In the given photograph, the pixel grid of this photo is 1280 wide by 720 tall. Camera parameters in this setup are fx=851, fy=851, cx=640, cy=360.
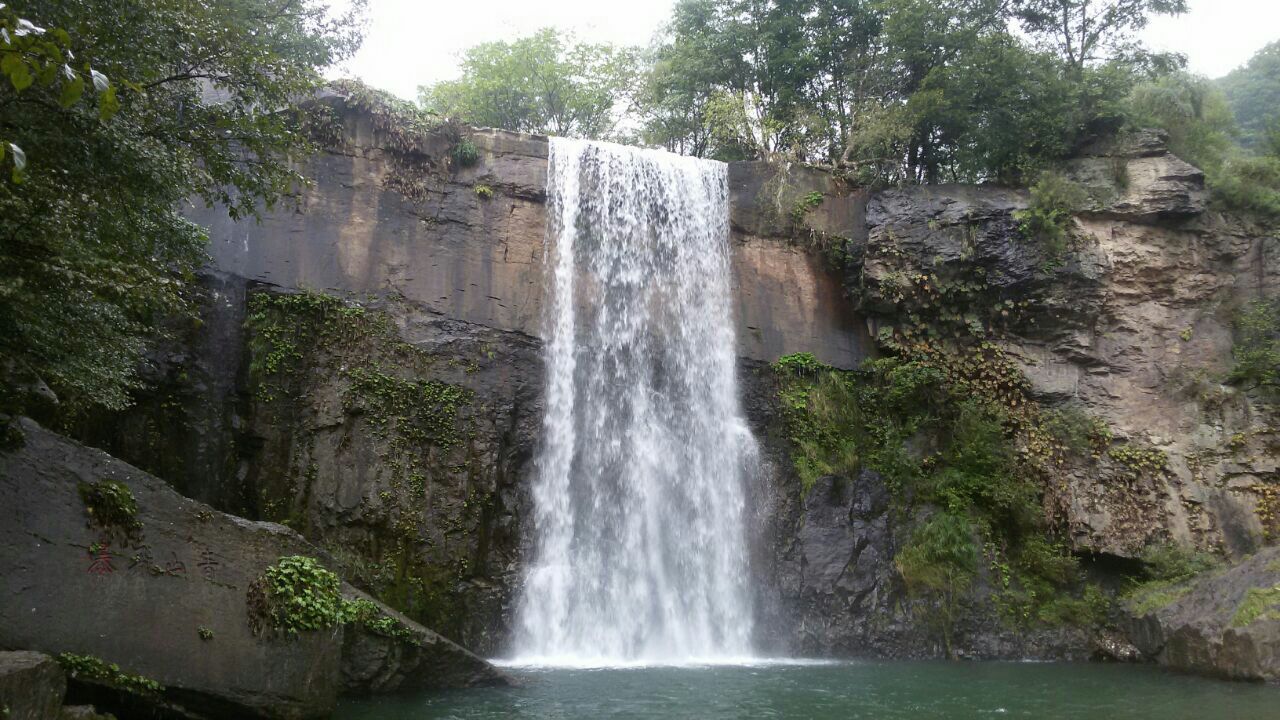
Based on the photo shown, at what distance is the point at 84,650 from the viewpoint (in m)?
6.11

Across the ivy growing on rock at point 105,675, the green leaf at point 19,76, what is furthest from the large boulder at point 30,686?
the green leaf at point 19,76

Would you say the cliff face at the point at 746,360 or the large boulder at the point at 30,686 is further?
the cliff face at the point at 746,360

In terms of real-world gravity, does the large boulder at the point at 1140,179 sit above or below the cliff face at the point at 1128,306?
above

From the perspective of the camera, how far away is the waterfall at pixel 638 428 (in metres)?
12.3

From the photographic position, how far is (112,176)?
22.1ft

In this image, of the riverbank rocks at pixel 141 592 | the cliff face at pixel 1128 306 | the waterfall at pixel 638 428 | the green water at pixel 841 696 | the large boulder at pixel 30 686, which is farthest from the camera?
the cliff face at pixel 1128 306

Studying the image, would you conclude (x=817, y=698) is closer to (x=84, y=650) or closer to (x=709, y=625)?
(x=709, y=625)

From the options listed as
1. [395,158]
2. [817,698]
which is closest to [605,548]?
[817,698]

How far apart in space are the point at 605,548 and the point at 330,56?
11.6m

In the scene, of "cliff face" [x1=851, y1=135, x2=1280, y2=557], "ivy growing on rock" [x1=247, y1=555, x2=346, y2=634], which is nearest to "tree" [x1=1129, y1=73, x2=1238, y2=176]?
"cliff face" [x1=851, y1=135, x2=1280, y2=557]

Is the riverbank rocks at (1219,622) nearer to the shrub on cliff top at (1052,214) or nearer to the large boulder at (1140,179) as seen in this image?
the shrub on cliff top at (1052,214)

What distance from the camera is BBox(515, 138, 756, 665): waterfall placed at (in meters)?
12.3

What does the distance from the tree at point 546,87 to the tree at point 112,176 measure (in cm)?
1755

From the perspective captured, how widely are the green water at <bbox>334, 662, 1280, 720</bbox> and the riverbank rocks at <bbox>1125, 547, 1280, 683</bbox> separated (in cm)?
37
